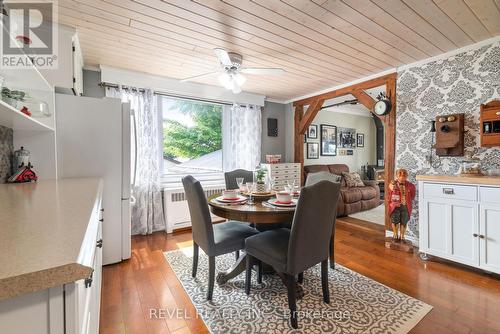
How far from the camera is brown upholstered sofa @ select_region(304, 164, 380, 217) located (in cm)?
438

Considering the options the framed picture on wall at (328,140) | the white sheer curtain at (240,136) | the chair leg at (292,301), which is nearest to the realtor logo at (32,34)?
the chair leg at (292,301)

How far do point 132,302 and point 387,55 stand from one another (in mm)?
3612

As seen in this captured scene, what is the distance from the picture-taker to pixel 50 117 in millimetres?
2111

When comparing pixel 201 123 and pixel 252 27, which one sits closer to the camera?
pixel 252 27

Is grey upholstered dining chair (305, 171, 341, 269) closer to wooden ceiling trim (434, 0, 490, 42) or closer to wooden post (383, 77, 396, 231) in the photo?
wooden post (383, 77, 396, 231)

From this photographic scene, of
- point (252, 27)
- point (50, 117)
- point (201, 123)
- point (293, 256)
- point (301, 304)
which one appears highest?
point (252, 27)

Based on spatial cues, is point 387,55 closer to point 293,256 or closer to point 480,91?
point 480,91

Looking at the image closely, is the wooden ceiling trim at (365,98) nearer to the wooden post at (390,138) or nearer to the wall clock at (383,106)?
the wall clock at (383,106)

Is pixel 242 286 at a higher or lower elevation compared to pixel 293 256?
lower

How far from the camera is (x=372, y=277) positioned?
2.29 meters

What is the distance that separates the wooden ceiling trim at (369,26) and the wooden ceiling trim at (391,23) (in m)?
0.03

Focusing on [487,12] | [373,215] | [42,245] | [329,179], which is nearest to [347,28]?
[487,12]

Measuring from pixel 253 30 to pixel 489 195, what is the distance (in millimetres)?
2634

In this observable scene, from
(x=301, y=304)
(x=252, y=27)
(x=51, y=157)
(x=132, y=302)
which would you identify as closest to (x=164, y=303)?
(x=132, y=302)
